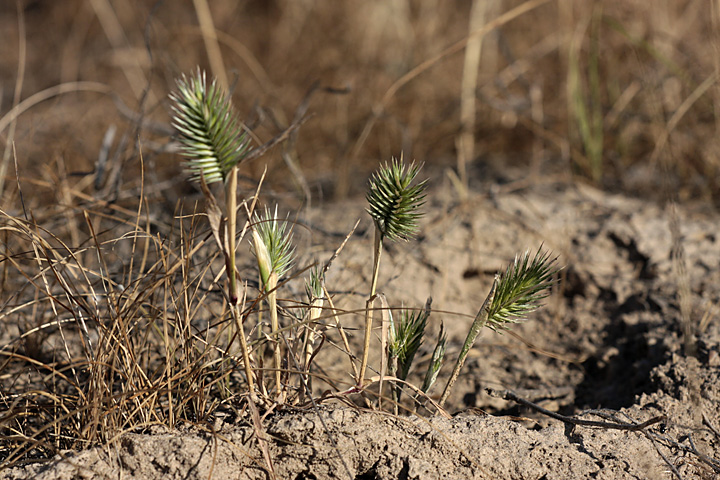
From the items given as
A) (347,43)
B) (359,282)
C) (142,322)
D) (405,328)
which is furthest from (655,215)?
(347,43)

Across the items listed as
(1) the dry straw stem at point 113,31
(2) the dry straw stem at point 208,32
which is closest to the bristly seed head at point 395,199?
(2) the dry straw stem at point 208,32

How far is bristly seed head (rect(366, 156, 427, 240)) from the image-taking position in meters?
0.99

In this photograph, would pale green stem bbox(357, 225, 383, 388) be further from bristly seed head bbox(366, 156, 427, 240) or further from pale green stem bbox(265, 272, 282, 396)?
pale green stem bbox(265, 272, 282, 396)

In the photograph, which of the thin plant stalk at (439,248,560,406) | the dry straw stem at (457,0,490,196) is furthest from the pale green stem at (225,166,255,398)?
the dry straw stem at (457,0,490,196)

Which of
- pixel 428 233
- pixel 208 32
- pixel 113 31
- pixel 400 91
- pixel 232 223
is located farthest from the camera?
pixel 113 31

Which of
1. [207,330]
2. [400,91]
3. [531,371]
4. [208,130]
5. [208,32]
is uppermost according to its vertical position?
[400,91]

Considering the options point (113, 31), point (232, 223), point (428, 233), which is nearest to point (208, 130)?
point (232, 223)

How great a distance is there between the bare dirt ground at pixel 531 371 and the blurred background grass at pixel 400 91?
0.76 ft

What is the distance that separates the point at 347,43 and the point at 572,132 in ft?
4.93

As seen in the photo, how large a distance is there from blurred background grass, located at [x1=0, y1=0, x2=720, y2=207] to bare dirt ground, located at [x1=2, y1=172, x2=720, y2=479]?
23 centimetres

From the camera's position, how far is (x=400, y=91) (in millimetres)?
3018

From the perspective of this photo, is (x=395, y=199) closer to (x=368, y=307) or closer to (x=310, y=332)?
(x=368, y=307)

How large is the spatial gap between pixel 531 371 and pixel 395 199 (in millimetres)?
845

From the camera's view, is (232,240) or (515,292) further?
(515,292)
